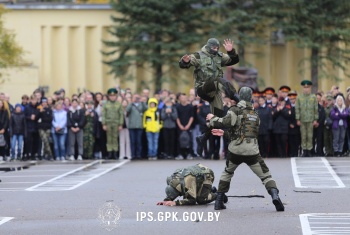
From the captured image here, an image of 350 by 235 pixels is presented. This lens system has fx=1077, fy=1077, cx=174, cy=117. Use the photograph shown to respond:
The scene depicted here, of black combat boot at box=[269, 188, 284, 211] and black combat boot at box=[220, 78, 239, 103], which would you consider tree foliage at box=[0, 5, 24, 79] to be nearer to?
black combat boot at box=[220, 78, 239, 103]

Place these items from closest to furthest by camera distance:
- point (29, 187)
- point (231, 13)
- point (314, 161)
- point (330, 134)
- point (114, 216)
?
1. point (114, 216)
2. point (29, 187)
3. point (314, 161)
4. point (330, 134)
5. point (231, 13)

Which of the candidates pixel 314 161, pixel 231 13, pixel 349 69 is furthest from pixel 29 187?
pixel 349 69

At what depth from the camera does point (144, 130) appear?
31.8 meters

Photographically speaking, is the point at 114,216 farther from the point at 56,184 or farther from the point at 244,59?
the point at 244,59

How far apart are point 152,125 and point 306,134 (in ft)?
14.7

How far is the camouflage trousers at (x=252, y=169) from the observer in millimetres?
16734

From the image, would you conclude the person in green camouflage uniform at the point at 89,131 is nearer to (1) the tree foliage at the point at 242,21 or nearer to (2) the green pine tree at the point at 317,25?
(1) the tree foliage at the point at 242,21

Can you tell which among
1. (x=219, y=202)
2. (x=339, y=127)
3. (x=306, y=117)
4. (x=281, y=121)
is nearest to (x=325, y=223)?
(x=219, y=202)

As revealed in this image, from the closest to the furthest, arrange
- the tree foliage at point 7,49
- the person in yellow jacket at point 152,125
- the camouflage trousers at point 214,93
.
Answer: the camouflage trousers at point 214,93 → the person in yellow jacket at point 152,125 → the tree foliage at point 7,49

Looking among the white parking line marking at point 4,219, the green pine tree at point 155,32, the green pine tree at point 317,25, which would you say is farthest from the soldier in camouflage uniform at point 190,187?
the green pine tree at point 155,32

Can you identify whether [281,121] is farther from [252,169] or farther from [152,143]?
[252,169]

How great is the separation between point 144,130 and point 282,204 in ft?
50.4

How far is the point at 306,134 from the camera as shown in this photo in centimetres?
3048

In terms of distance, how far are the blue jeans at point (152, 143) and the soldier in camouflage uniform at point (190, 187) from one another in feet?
44.8
